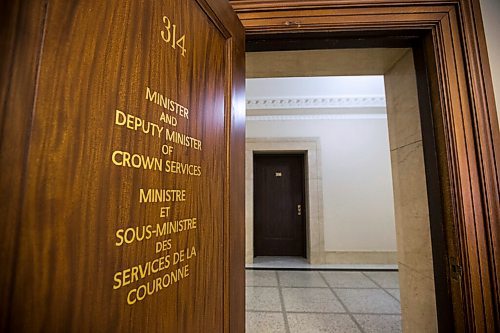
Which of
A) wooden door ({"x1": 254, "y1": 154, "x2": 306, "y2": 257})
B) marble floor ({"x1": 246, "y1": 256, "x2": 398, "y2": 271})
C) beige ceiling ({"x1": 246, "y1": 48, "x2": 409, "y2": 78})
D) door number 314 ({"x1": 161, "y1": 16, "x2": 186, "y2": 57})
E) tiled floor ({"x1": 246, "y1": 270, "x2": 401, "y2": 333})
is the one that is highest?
beige ceiling ({"x1": 246, "y1": 48, "x2": 409, "y2": 78})

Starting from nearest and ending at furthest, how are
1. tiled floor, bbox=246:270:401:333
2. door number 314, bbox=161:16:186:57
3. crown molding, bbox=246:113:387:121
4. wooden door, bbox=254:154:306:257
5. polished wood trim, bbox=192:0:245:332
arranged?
door number 314, bbox=161:16:186:57 < polished wood trim, bbox=192:0:245:332 < tiled floor, bbox=246:270:401:333 < crown molding, bbox=246:113:387:121 < wooden door, bbox=254:154:306:257

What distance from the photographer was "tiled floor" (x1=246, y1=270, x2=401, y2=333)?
2068 mm

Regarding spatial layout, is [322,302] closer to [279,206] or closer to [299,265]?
[299,265]

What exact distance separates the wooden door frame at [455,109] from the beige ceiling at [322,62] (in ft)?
2.02

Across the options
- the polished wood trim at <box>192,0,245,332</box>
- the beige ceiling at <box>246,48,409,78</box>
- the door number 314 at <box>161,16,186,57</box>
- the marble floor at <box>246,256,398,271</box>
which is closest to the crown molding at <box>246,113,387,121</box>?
the beige ceiling at <box>246,48,409,78</box>

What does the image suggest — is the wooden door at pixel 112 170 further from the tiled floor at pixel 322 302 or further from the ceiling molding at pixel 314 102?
the ceiling molding at pixel 314 102

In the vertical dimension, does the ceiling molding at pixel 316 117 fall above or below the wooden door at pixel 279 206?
above

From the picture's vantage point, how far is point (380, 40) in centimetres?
114

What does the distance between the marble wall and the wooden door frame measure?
16.8 inches

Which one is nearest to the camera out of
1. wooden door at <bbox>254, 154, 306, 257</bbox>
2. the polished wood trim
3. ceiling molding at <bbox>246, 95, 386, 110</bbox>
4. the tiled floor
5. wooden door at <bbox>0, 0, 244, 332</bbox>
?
wooden door at <bbox>0, 0, 244, 332</bbox>

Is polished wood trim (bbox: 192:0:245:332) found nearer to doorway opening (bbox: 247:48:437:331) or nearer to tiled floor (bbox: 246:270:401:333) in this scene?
doorway opening (bbox: 247:48:437:331)

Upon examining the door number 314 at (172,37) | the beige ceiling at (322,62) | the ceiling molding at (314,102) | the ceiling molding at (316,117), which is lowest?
the door number 314 at (172,37)

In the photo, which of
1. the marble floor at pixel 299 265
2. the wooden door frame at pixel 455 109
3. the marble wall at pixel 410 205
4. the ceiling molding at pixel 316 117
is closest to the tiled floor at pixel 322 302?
the marble floor at pixel 299 265

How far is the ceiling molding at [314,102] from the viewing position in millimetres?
4270
